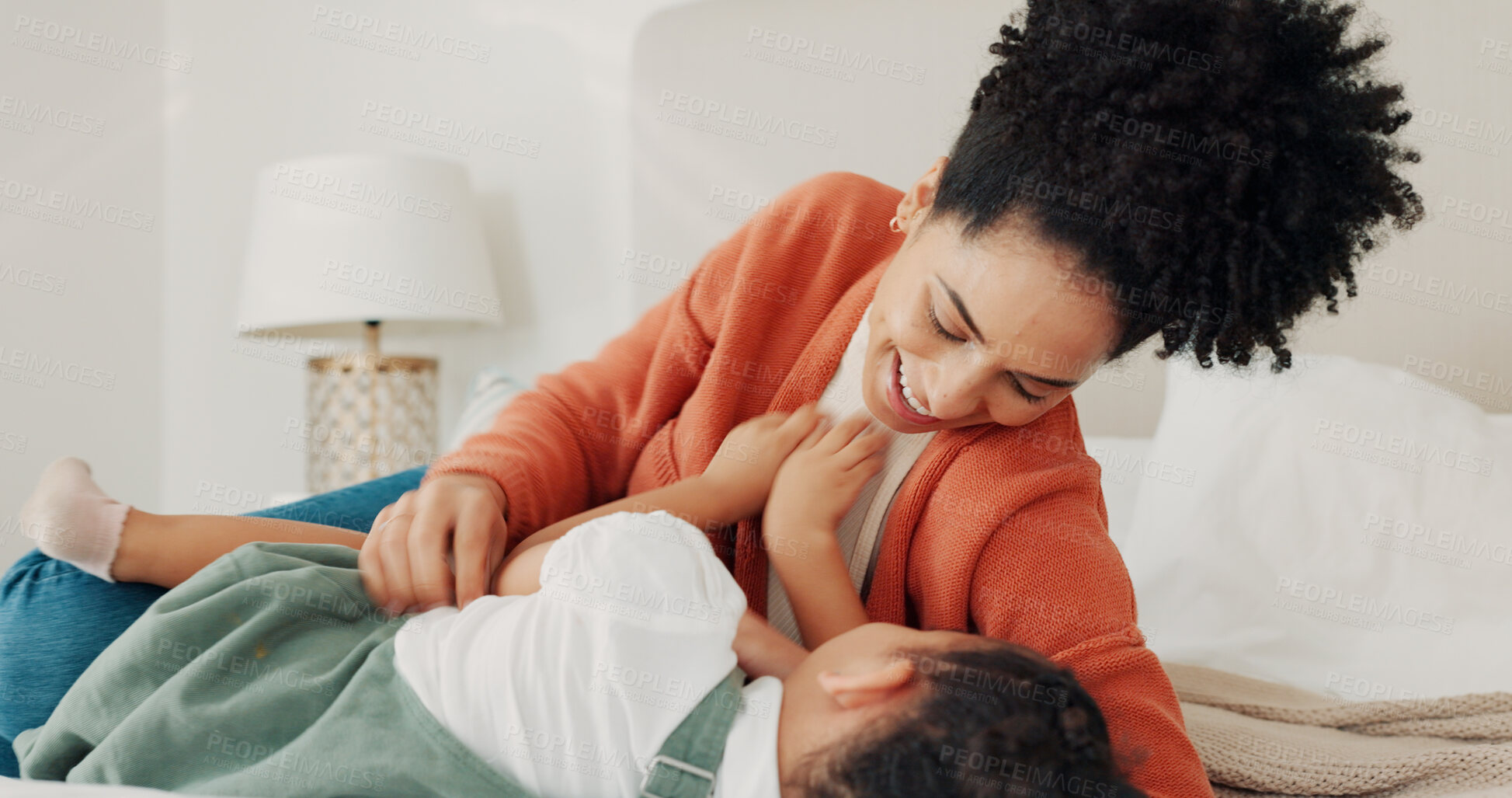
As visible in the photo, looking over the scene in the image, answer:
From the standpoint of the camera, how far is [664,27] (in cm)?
196

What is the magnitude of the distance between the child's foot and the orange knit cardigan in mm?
257

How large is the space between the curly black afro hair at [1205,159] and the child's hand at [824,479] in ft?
0.77

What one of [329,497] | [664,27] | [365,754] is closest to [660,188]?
[664,27]

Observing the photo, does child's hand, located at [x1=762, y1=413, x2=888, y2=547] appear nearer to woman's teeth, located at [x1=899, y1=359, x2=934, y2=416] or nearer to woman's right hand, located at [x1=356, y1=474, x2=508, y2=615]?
woman's teeth, located at [x1=899, y1=359, x2=934, y2=416]

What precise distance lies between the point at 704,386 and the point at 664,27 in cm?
119

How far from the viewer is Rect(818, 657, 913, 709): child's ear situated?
1.95 feet

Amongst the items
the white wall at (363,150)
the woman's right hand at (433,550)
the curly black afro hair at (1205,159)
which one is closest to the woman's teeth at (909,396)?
the curly black afro hair at (1205,159)

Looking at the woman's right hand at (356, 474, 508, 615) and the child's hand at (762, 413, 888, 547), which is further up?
the child's hand at (762, 413, 888, 547)

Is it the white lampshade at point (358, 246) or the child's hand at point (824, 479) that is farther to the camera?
the white lampshade at point (358, 246)

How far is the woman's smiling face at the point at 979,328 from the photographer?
683 mm

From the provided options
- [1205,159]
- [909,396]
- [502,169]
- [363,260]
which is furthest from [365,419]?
[1205,159]

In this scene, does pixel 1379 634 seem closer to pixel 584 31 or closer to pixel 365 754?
pixel 365 754

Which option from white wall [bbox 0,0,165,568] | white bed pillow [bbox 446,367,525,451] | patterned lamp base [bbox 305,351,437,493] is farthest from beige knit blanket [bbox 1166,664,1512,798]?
white wall [bbox 0,0,165,568]

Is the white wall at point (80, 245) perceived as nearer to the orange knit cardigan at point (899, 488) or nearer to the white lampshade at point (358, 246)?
the white lampshade at point (358, 246)
